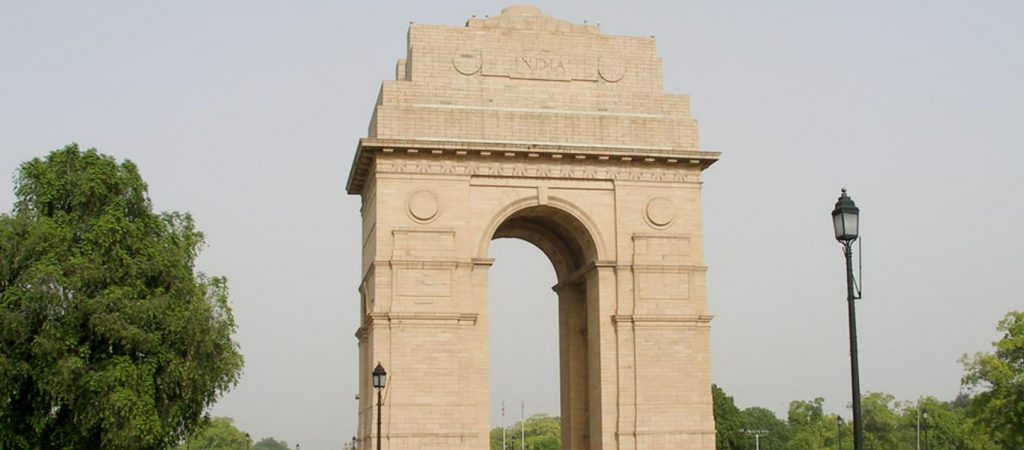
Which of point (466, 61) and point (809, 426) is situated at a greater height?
point (466, 61)

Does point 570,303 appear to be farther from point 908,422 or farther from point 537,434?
point 537,434

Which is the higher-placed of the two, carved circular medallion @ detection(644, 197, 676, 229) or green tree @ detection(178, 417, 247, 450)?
carved circular medallion @ detection(644, 197, 676, 229)

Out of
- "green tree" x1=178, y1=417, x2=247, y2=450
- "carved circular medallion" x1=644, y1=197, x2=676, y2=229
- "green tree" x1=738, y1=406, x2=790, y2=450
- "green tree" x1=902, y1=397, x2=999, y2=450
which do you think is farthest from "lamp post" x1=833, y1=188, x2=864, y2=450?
"green tree" x1=178, y1=417, x2=247, y2=450

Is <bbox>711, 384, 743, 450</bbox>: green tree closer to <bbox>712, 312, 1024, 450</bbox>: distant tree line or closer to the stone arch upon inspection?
<bbox>712, 312, 1024, 450</bbox>: distant tree line

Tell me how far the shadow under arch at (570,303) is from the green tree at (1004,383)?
774 inches

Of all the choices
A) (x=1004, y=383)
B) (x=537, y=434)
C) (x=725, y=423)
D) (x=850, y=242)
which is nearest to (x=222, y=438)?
(x=537, y=434)

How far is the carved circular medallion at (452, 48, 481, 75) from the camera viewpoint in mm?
32750

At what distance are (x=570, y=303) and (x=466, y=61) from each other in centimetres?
885

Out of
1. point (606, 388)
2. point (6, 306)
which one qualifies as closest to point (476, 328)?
point (606, 388)

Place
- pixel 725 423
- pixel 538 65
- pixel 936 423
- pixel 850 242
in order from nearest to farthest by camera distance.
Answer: pixel 850 242 < pixel 538 65 < pixel 725 423 < pixel 936 423

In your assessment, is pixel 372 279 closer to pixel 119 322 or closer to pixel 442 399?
pixel 442 399

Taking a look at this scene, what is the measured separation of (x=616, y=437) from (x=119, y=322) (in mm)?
13002

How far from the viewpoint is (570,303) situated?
1464 inches

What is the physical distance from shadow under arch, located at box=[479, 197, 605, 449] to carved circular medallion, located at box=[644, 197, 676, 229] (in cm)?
204
